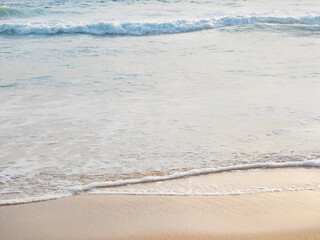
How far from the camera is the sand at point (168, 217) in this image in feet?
9.93

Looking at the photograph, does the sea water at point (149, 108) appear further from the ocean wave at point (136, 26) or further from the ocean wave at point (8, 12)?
the ocean wave at point (8, 12)

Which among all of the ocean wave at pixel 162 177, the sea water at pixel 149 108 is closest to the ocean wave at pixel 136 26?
the sea water at pixel 149 108

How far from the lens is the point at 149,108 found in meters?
5.80

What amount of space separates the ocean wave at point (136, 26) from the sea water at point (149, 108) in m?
1.12

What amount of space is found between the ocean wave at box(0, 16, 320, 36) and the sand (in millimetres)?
10876

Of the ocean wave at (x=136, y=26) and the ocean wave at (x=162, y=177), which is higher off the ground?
the ocean wave at (x=136, y=26)

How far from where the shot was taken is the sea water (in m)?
4.09

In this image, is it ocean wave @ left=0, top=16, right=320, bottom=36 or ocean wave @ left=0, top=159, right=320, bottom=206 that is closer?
ocean wave @ left=0, top=159, right=320, bottom=206

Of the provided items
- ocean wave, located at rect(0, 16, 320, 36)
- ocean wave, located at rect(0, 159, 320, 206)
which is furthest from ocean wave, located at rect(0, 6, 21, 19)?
ocean wave, located at rect(0, 159, 320, 206)

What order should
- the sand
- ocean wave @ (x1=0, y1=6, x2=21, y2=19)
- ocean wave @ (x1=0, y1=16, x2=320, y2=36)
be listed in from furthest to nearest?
ocean wave @ (x1=0, y1=6, x2=21, y2=19) → ocean wave @ (x1=0, y1=16, x2=320, y2=36) → the sand

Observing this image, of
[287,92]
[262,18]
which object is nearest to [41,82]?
[287,92]

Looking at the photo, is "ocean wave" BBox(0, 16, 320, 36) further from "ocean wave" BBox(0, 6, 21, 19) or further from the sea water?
"ocean wave" BBox(0, 6, 21, 19)

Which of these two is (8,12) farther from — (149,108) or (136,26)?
(149,108)

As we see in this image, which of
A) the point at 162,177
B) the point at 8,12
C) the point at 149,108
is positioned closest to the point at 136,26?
the point at 8,12
